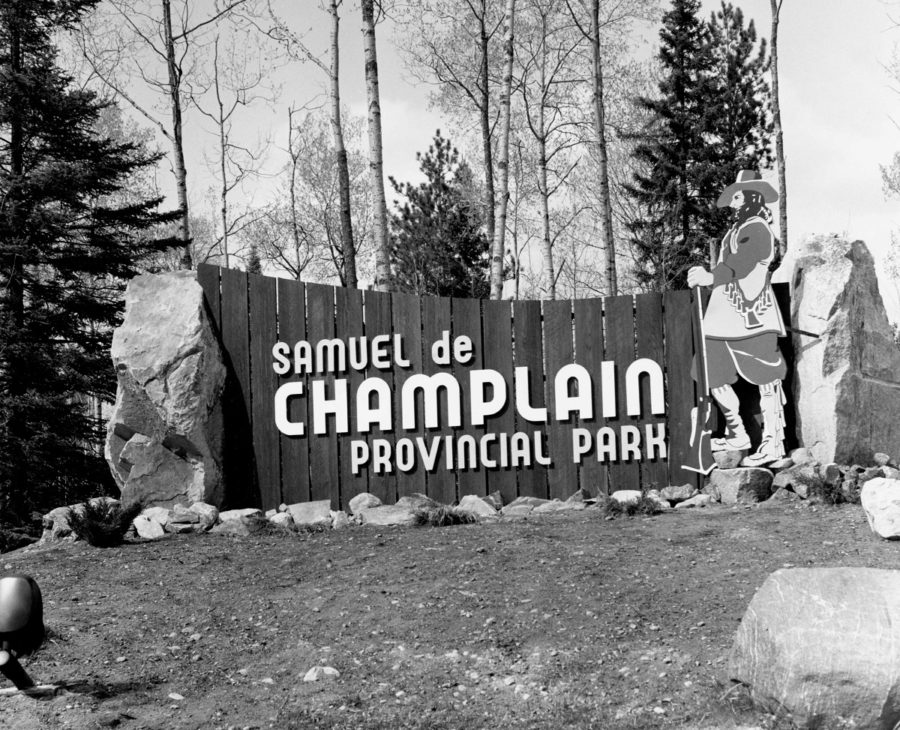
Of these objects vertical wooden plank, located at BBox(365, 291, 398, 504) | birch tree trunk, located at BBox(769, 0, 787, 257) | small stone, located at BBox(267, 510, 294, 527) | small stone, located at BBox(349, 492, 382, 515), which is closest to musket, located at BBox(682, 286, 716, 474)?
vertical wooden plank, located at BBox(365, 291, 398, 504)

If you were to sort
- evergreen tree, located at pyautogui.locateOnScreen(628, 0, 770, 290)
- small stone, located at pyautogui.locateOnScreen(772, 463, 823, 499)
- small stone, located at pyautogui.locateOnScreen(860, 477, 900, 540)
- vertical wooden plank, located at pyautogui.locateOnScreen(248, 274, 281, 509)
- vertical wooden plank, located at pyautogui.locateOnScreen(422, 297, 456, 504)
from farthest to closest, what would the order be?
evergreen tree, located at pyautogui.locateOnScreen(628, 0, 770, 290) → vertical wooden plank, located at pyautogui.locateOnScreen(248, 274, 281, 509) → vertical wooden plank, located at pyautogui.locateOnScreen(422, 297, 456, 504) → small stone, located at pyautogui.locateOnScreen(772, 463, 823, 499) → small stone, located at pyautogui.locateOnScreen(860, 477, 900, 540)

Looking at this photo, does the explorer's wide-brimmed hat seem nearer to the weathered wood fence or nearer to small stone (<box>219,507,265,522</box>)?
the weathered wood fence

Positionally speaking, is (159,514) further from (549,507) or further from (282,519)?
(549,507)

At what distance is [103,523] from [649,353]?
5345mm

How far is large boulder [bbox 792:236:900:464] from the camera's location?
8.46 m

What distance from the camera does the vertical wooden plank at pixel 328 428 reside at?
385 inches

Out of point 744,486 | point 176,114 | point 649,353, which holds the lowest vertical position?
point 744,486

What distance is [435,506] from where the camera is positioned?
877cm

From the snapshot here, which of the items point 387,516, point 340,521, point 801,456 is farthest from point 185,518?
point 801,456

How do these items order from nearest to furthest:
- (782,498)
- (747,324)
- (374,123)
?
(782,498) < (747,324) < (374,123)

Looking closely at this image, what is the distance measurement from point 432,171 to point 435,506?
17298mm

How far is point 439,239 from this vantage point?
78.5ft

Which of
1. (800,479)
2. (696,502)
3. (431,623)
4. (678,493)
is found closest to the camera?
(431,623)

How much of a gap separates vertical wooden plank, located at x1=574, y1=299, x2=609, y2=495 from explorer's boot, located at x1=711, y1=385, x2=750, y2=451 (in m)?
1.12
